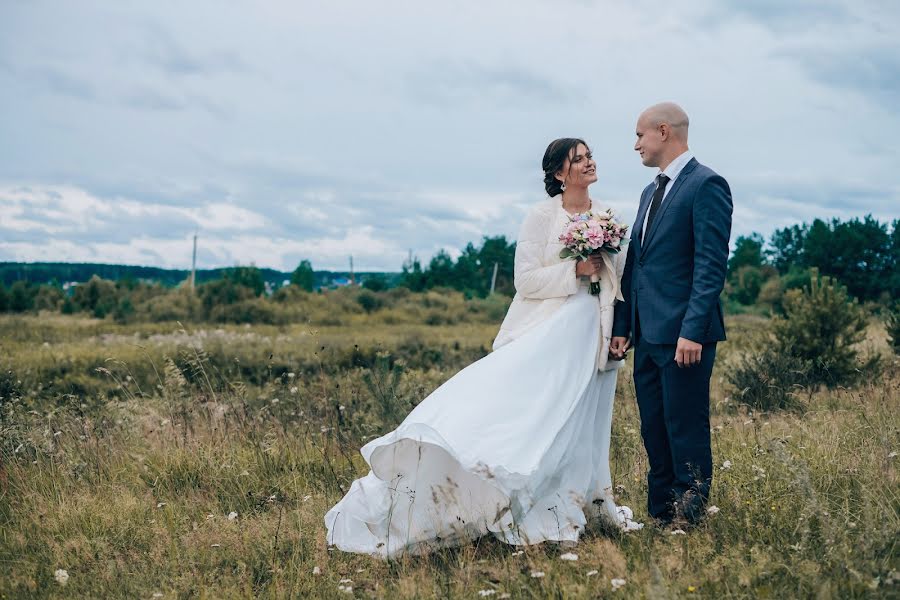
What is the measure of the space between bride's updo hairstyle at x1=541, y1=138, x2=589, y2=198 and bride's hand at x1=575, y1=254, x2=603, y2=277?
58 cm

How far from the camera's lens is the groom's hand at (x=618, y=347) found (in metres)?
4.58

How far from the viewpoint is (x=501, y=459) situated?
3.93 metres

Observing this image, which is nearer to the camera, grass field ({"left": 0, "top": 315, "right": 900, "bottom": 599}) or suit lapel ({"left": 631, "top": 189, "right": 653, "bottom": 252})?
grass field ({"left": 0, "top": 315, "right": 900, "bottom": 599})

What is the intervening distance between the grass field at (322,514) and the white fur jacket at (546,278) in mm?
1179

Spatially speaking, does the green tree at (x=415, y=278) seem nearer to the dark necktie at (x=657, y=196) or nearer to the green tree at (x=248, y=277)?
the green tree at (x=248, y=277)

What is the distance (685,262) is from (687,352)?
0.53 metres

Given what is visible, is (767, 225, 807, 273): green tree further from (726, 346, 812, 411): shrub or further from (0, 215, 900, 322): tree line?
(726, 346, 812, 411): shrub

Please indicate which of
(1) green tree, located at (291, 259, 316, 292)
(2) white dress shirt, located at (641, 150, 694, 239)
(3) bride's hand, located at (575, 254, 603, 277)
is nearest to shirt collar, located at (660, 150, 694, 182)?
(2) white dress shirt, located at (641, 150, 694, 239)

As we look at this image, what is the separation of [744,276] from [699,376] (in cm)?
6097

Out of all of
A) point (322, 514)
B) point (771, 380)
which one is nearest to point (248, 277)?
point (771, 380)

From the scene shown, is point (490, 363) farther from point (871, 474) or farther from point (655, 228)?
point (871, 474)

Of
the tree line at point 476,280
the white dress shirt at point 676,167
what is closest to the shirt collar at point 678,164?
the white dress shirt at point 676,167

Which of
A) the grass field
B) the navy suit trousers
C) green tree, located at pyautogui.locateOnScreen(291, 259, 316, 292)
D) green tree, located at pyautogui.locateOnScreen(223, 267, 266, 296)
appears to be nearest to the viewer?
the grass field

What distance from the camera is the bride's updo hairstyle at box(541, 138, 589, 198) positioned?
4709mm
